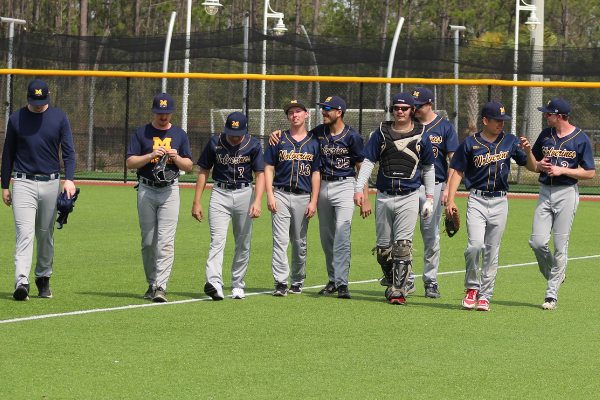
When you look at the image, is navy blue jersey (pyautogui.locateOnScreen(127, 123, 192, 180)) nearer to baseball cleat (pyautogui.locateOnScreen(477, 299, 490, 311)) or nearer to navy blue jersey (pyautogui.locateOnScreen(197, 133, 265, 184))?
navy blue jersey (pyautogui.locateOnScreen(197, 133, 265, 184))

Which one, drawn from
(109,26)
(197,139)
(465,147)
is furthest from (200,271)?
(109,26)

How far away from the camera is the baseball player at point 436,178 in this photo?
8.74 m

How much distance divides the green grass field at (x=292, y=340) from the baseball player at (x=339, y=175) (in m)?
0.42

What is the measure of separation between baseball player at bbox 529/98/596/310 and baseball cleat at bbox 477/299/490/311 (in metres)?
0.57

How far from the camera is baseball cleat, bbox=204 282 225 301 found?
26.5 ft

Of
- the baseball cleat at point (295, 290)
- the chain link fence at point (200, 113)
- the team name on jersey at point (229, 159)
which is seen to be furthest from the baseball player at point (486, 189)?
the chain link fence at point (200, 113)

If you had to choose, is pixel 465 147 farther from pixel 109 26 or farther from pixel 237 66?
pixel 109 26

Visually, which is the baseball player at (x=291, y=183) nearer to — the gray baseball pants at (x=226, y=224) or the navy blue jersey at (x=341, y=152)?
the navy blue jersey at (x=341, y=152)

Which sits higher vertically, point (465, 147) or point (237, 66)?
point (237, 66)

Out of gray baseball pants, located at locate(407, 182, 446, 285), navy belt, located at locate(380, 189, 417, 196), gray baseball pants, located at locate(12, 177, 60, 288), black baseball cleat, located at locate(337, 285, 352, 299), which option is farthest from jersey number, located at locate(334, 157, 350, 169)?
gray baseball pants, located at locate(12, 177, 60, 288)

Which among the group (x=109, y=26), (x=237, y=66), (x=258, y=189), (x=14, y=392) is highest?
(x=109, y=26)

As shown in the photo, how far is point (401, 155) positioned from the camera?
814cm

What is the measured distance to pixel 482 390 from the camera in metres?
5.27

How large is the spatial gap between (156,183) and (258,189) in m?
1.02
